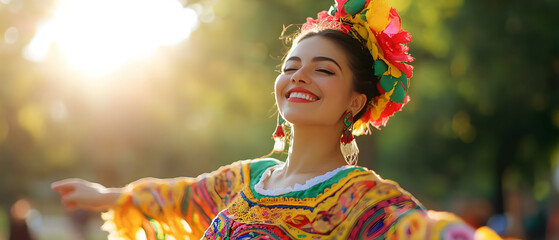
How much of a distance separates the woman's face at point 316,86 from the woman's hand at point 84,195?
1220mm

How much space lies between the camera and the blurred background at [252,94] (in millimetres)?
8828

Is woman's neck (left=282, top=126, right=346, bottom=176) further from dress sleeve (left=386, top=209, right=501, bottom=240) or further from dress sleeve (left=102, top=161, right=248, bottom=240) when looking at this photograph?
dress sleeve (left=386, top=209, right=501, bottom=240)

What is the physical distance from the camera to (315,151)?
282 centimetres

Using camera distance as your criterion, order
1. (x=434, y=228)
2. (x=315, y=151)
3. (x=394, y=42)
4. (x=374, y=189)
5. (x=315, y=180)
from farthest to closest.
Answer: (x=394, y=42), (x=315, y=151), (x=315, y=180), (x=374, y=189), (x=434, y=228)

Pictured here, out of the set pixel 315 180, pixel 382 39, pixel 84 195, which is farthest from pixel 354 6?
pixel 84 195

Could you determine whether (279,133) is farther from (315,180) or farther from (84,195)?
(84,195)

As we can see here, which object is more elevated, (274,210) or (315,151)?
(315,151)

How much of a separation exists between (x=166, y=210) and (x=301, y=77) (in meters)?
1.22

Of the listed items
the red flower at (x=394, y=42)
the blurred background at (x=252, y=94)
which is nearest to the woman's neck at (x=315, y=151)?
the red flower at (x=394, y=42)

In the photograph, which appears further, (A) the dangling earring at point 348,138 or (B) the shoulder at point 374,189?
(A) the dangling earring at point 348,138

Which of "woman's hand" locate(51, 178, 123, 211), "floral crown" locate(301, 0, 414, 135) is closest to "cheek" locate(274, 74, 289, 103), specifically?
"floral crown" locate(301, 0, 414, 135)

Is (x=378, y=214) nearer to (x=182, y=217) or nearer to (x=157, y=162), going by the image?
(x=182, y=217)

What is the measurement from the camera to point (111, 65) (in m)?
11.0

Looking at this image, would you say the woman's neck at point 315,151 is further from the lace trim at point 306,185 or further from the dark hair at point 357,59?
the dark hair at point 357,59
